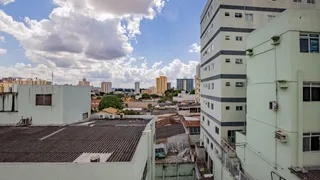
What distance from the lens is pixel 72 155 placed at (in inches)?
274

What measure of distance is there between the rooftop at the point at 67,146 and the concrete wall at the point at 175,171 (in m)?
6.53

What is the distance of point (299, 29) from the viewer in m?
8.01

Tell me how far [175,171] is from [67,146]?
10369 mm

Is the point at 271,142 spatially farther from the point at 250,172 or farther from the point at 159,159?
the point at 159,159

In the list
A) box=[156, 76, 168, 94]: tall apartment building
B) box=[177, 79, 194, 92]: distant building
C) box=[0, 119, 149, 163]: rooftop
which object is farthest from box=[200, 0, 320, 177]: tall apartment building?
box=[177, 79, 194, 92]: distant building

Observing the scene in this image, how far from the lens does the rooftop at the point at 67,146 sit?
6.78m

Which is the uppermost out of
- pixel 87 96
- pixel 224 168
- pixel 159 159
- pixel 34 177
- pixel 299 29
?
pixel 299 29

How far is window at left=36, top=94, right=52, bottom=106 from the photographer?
1291 centimetres

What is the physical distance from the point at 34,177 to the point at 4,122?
9934mm

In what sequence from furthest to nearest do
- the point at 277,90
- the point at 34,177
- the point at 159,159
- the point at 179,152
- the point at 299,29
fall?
the point at 179,152 < the point at 159,159 < the point at 277,90 < the point at 299,29 < the point at 34,177

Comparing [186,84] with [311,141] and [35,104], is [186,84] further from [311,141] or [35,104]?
[311,141]

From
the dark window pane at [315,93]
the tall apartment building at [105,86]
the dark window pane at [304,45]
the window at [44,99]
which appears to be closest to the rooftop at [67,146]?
the window at [44,99]

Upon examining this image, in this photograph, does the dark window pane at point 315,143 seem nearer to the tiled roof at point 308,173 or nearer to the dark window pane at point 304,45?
the tiled roof at point 308,173

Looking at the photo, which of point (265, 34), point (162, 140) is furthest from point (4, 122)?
point (265, 34)
